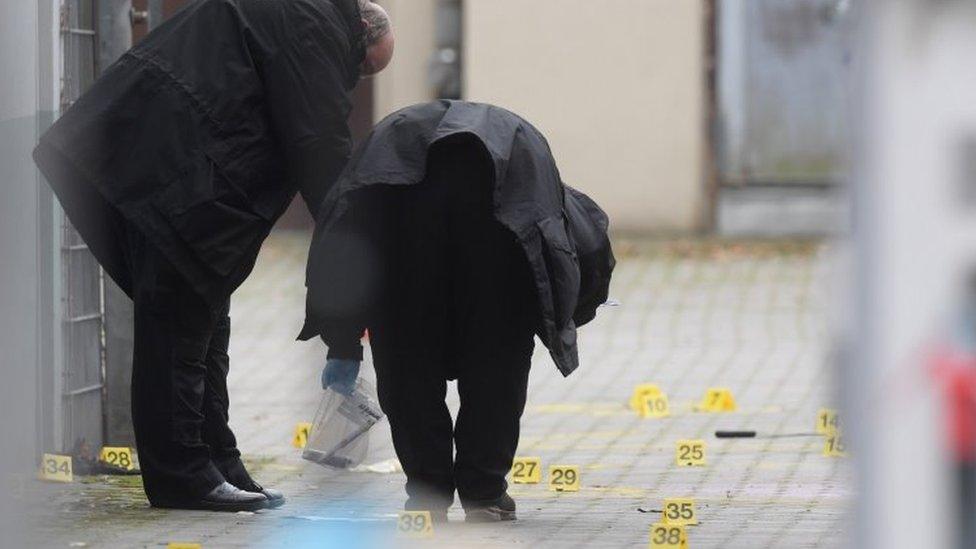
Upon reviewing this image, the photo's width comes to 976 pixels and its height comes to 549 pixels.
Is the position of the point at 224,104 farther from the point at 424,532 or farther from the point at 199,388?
the point at 424,532

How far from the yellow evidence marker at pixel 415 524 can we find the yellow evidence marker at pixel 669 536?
1.99 feet

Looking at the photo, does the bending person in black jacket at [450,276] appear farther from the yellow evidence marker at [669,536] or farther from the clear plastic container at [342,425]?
the yellow evidence marker at [669,536]

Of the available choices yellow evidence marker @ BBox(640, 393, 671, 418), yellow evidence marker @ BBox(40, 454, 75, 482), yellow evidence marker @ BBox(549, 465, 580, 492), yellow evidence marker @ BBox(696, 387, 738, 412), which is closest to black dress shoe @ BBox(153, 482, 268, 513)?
yellow evidence marker @ BBox(40, 454, 75, 482)

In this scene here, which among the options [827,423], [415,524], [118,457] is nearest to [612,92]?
[827,423]

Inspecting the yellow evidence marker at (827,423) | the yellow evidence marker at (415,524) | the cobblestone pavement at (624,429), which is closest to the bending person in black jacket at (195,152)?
the cobblestone pavement at (624,429)

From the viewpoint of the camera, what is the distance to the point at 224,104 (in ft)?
19.9

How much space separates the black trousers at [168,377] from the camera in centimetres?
613

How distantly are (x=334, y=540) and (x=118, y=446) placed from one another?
1.77 metres

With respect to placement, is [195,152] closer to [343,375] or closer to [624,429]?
[343,375]

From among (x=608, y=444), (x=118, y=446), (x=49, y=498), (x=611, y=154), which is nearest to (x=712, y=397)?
(x=608, y=444)

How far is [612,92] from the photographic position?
52.9 ft

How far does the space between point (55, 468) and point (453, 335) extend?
1.53 meters

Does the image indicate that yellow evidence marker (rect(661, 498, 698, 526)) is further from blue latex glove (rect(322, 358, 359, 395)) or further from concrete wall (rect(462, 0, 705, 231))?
concrete wall (rect(462, 0, 705, 231))

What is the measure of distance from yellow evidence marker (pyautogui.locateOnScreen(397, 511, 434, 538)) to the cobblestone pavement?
0.03 m
